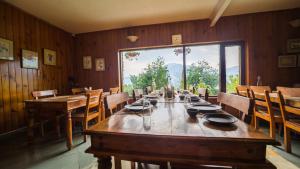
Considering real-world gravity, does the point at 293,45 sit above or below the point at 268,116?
above

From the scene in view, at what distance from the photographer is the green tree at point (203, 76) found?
3.50m

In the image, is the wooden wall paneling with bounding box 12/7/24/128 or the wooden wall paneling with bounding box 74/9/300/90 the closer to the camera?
the wooden wall paneling with bounding box 12/7/24/128

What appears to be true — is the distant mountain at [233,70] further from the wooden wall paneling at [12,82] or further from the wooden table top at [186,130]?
the wooden wall paneling at [12,82]

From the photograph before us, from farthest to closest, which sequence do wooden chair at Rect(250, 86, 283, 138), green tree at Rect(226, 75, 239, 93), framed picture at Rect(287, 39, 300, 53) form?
green tree at Rect(226, 75, 239, 93), framed picture at Rect(287, 39, 300, 53), wooden chair at Rect(250, 86, 283, 138)

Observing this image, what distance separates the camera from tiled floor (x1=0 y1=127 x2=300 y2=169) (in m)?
1.63

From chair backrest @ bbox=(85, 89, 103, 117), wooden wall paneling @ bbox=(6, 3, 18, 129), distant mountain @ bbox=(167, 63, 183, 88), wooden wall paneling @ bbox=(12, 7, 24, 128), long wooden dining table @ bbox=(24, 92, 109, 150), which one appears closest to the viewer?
long wooden dining table @ bbox=(24, 92, 109, 150)

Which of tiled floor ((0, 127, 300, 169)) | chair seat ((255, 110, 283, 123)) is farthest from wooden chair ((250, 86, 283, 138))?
tiled floor ((0, 127, 300, 169))

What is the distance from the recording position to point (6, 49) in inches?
98.0

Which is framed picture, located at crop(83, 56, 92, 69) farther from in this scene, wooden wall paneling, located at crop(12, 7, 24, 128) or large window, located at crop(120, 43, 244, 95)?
wooden wall paneling, located at crop(12, 7, 24, 128)

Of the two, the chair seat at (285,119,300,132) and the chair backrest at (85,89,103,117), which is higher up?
the chair backrest at (85,89,103,117)

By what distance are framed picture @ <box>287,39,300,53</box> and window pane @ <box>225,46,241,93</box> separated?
928 mm

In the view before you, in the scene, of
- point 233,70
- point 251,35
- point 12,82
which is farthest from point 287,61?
point 12,82

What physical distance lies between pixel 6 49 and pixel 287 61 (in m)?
5.53

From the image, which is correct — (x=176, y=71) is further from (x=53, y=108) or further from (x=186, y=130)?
(x=186, y=130)
